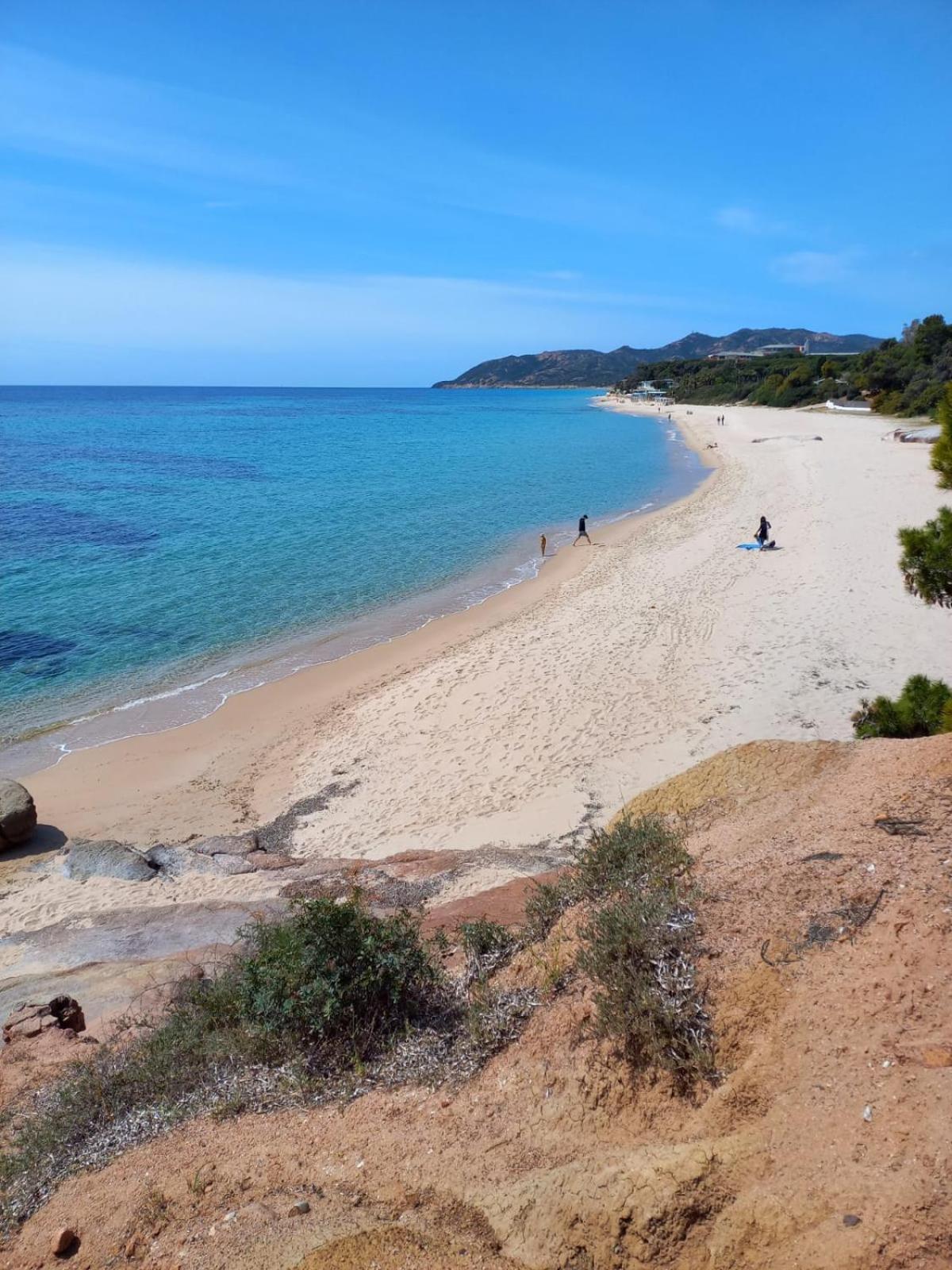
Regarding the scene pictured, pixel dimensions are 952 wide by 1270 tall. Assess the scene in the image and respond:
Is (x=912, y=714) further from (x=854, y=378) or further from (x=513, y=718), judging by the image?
(x=854, y=378)

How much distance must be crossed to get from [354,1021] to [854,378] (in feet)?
291

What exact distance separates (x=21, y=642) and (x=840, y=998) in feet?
66.4

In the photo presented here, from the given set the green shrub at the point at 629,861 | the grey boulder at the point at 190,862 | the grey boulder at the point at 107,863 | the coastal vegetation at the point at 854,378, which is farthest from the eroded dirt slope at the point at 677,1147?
the coastal vegetation at the point at 854,378

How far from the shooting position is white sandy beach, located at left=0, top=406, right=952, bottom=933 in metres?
10.9

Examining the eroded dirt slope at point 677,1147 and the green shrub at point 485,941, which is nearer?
the eroded dirt slope at point 677,1147

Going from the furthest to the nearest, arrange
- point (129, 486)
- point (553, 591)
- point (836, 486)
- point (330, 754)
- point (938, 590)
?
point (129, 486), point (836, 486), point (553, 591), point (330, 754), point (938, 590)

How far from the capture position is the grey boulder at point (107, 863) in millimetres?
10305

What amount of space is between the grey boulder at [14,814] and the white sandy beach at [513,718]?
2.46 feet

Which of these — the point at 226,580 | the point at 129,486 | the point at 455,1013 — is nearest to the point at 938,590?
the point at 455,1013

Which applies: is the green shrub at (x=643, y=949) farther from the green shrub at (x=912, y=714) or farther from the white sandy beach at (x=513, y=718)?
the green shrub at (x=912, y=714)

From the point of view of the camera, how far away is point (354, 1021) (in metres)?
4.96

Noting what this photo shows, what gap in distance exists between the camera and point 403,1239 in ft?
11.3

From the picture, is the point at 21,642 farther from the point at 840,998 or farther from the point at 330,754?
the point at 840,998

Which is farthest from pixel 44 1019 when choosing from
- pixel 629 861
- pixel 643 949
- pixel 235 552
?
pixel 235 552
